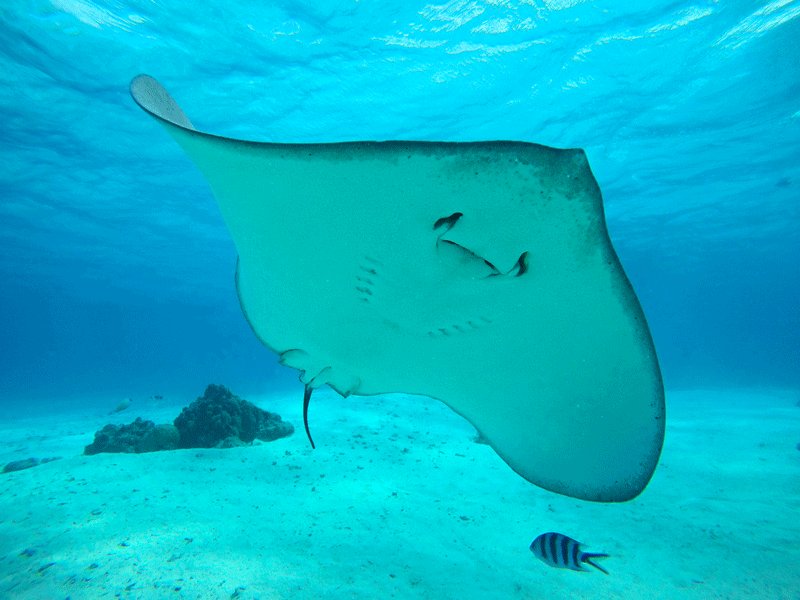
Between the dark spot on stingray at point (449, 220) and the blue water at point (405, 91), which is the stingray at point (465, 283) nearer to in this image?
the dark spot on stingray at point (449, 220)

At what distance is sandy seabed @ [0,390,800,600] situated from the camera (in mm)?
3574

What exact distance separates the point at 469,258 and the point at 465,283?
0.70 ft

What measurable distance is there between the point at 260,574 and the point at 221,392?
17.5 feet

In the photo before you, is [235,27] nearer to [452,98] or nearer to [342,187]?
[452,98]

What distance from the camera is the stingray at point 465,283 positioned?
5.41ft

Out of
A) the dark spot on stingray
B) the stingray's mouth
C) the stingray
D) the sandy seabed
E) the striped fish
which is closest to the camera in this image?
the stingray

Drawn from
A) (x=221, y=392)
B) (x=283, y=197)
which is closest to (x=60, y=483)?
(x=221, y=392)

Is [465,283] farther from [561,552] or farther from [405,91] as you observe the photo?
[405,91]

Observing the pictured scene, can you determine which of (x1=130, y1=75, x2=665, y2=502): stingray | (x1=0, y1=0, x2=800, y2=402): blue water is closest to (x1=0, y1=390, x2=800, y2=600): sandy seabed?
(x1=130, y1=75, x2=665, y2=502): stingray

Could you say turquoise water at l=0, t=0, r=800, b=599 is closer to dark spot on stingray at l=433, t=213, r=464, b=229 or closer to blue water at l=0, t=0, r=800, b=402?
blue water at l=0, t=0, r=800, b=402

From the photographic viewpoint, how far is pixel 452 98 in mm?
12477

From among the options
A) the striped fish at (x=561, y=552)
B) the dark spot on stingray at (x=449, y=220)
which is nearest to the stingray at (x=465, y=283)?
the dark spot on stingray at (x=449, y=220)

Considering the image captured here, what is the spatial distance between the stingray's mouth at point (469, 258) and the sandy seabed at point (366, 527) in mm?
2936

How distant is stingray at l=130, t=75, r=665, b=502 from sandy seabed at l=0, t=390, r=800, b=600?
1789 mm
